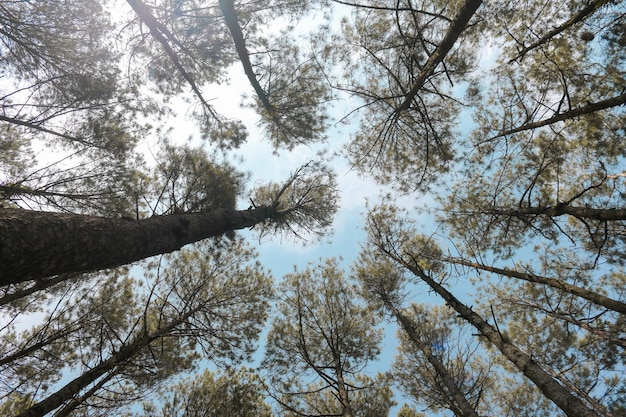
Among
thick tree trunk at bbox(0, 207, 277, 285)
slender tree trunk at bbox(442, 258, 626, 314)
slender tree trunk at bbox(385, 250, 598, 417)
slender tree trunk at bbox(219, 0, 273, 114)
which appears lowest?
thick tree trunk at bbox(0, 207, 277, 285)

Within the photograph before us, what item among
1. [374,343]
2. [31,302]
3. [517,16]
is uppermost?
[517,16]

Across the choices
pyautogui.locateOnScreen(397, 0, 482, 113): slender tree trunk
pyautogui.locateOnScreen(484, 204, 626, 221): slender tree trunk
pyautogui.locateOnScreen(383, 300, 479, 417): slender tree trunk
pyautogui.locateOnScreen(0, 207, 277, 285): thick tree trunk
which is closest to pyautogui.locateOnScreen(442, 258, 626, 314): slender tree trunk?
pyautogui.locateOnScreen(484, 204, 626, 221): slender tree trunk

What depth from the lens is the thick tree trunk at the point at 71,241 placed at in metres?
2.00

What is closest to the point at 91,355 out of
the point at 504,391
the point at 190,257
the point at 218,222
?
the point at 190,257

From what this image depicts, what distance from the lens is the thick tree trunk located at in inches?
78.7

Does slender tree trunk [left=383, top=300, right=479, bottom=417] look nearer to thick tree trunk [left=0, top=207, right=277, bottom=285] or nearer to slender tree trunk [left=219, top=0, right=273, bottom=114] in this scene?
thick tree trunk [left=0, top=207, right=277, bottom=285]

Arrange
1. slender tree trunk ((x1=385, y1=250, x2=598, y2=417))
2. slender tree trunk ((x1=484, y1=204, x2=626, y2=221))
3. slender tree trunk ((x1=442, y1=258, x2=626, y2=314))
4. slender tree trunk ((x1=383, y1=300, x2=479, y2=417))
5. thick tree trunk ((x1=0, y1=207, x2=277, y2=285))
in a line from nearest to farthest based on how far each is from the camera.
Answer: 1. thick tree trunk ((x1=0, y1=207, x2=277, y2=285))
2. slender tree trunk ((x1=385, y1=250, x2=598, y2=417))
3. slender tree trunk ((x1=484, y1=204, x2=626, y2=221))
4. slender tree trunk ((x1=442, y1=258, x2=626, y2=314))
5. slender tree trunk ((x1=383, y1=300, x2=479, y2=417))

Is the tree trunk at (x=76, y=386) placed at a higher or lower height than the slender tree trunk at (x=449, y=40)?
lower

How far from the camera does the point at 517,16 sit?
17.0 ft

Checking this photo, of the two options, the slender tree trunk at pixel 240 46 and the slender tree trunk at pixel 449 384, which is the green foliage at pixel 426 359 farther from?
the slender tree trunk at pixel 240 46

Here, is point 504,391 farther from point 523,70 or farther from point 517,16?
point 517,16

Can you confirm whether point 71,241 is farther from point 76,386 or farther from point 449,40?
point 449,40

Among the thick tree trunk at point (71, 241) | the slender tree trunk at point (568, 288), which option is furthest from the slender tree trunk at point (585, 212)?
the thick tree trunk at point (71, 241)

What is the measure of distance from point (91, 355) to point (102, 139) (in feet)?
13.7
